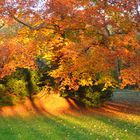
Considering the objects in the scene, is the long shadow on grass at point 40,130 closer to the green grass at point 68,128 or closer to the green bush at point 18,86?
the green grass at point 68,128

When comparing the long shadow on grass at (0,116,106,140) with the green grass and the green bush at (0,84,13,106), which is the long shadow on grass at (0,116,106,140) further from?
the green bush at (0,84,13,106)

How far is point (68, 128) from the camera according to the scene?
14641 millimetres

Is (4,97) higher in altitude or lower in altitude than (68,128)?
higher

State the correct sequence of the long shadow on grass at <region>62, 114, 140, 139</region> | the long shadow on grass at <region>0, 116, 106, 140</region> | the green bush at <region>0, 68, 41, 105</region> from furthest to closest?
the green bush at <region>0, 68, 41, 105</region> < the long shadow on grass at <region>62, 114, 140, 139</region> < the long shadow on grass at <region>0, 116, 106, 140</region>

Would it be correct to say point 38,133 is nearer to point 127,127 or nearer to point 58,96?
point 127,127

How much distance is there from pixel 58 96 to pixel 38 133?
27.8ft

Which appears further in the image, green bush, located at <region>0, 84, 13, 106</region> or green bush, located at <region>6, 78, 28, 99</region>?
green bush, located at <region>6, 78, 28, 99</region>

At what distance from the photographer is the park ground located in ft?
42.2

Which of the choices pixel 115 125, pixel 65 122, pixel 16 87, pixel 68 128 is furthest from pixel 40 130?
pixel 16 87

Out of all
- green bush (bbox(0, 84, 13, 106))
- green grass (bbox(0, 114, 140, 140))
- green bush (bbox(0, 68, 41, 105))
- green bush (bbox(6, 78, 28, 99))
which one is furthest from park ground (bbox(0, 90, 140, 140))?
green bush (bbox(6, 78, 28, 99))

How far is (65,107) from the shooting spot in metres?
21.2

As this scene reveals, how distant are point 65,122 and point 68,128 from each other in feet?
6.42

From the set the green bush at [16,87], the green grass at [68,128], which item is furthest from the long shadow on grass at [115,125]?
the green bush at [16,87]

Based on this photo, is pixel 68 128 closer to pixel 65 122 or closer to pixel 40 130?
pixel 40 130
